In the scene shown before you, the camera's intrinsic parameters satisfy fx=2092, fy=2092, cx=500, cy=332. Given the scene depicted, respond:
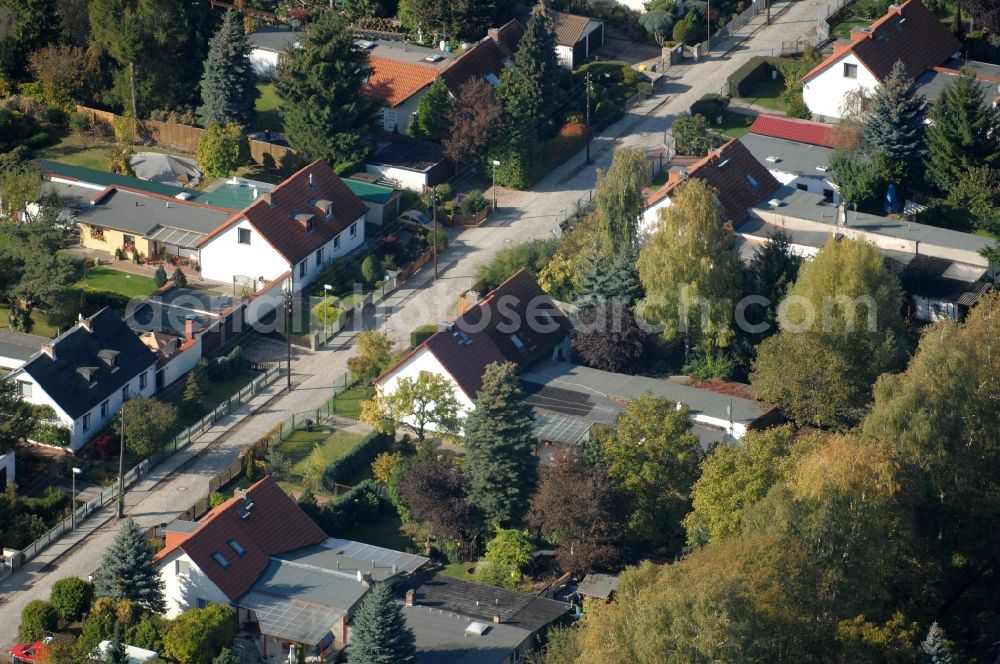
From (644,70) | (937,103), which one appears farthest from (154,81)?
(937,103)

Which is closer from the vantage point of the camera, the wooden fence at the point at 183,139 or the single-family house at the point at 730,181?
the single-family house at the point at 730,181

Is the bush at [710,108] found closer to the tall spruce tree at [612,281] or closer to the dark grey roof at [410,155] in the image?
the dark grey roof at [410,155]

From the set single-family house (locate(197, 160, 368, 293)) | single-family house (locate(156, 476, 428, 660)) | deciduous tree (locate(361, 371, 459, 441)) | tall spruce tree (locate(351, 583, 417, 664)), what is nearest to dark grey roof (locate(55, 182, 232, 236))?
single-family house (locate(197, 160, 368, 293))

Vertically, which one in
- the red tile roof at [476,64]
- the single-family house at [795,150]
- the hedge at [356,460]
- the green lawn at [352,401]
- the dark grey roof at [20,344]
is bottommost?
the green lawn at [352,401]

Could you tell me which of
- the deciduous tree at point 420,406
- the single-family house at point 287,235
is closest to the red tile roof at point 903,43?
the single-family house at point 287,235

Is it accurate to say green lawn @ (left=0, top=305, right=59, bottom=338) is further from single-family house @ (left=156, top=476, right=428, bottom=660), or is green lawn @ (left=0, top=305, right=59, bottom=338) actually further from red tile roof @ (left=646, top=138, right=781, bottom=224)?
red tile roof @ (left=646, top=138, right=781, bottom=224)
